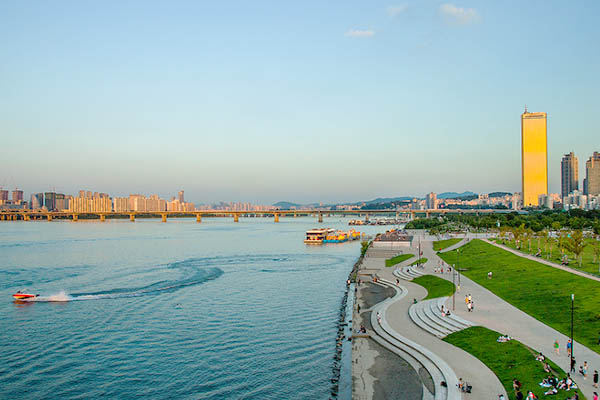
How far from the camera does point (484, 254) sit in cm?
4147

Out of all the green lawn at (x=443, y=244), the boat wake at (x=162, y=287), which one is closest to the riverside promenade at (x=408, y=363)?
the boat wake at (x=162, y=287)

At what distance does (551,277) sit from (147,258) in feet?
130

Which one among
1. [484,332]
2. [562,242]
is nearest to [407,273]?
[562,242]

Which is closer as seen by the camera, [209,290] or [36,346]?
[36,346]

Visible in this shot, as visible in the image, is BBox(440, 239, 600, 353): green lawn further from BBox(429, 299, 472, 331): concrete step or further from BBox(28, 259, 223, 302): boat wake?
BBox(28, 259, 223, 302): boat wake

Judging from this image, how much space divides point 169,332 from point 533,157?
191 meters

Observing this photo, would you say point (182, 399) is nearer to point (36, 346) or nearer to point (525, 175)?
point (36, 346)

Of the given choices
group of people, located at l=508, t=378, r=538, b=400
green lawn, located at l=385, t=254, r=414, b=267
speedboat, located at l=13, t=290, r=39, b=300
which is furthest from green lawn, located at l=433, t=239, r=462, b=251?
speedboat, located at l=13, t=290, r=39, b=300

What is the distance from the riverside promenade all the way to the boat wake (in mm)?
15264

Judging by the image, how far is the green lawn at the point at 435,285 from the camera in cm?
2610

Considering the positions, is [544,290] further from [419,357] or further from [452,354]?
[419,357]

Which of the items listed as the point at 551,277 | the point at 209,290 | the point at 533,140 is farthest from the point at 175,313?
the point at 533,140

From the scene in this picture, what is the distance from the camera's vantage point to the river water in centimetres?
1591

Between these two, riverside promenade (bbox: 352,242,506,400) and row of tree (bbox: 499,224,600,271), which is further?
row of tree (bbox: 499,224,600,271)
